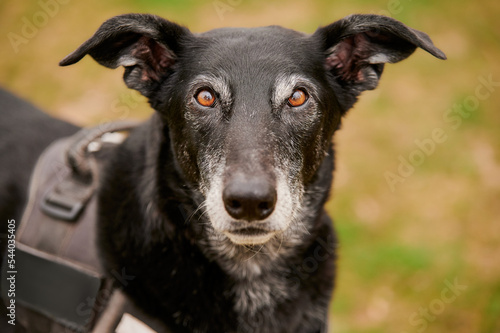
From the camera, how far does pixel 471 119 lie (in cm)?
605

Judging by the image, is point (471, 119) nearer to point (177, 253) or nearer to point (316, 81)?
point (316, 81)

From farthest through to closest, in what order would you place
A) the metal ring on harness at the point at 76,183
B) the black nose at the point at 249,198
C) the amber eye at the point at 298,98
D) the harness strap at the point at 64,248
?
1. the metal ring on harness at the point at 76,183
2. the harness strap at the point at 64,248
3. the amber eye at the point at 298,98
4. the black nose at the point at 249,198

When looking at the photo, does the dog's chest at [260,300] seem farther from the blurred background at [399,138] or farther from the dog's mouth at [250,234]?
the blurred background at [399,138]

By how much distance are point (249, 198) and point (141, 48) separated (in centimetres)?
123

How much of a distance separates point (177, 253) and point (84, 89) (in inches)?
185

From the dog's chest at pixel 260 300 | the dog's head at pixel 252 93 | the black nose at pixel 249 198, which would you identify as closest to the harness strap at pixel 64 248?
the dog's head at pixel 252 93

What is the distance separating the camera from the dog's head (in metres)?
2.20

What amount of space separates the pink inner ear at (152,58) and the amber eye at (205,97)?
376mm

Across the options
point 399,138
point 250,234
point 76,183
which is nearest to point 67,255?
point 76,183

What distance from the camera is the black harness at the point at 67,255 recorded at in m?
2.53

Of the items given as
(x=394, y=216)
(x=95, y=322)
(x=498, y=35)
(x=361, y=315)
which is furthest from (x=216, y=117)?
(x=498, y=35)

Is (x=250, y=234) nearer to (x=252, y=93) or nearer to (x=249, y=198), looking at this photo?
(x=249, y=198)

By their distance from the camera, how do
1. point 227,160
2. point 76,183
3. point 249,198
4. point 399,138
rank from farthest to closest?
point 399,138
point 76,183
point 227,160
point 249,198

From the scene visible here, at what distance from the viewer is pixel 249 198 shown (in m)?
2.04
